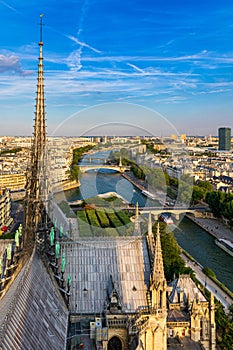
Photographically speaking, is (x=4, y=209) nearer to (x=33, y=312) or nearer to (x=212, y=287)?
(x=212, y=287)


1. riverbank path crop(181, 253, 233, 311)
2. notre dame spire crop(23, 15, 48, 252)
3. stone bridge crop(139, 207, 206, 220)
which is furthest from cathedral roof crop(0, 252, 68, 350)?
stone bridge crop(139, 207, 206, 220)

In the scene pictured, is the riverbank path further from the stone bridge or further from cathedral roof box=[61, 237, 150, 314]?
the stone bridge

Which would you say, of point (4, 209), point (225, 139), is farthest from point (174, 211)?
point (225, 139)

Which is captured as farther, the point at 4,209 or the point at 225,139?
the point at 225,139

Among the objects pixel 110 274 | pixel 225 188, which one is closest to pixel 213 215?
pixel 225 188

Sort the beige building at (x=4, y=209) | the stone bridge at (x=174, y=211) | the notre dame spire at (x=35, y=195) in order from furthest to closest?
the stone bridge at (x=174, y=211) < the beige building at (x=4, y=209) < the notre dame spire at (x=35, y=195)

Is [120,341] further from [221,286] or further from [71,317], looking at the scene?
[221,286]

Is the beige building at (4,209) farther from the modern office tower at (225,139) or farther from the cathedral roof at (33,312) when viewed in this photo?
the modern office tower at (225,139)

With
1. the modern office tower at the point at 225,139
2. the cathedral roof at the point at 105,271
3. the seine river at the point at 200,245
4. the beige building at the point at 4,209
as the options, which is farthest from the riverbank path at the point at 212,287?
the modern office tower at the point at 225,139
